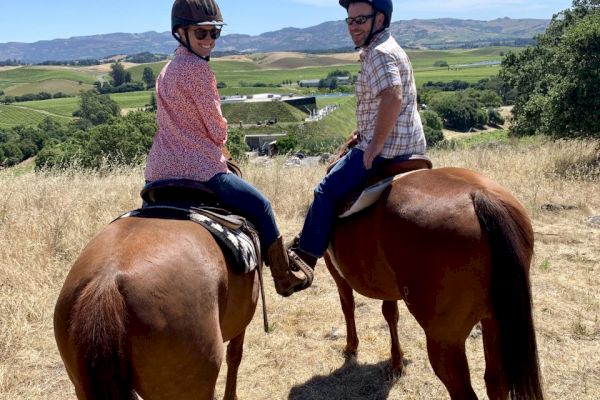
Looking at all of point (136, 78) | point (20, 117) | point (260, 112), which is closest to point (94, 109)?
point (20, 117)

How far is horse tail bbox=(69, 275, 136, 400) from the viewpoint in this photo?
7.23 ft

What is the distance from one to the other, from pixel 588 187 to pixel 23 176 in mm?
10850

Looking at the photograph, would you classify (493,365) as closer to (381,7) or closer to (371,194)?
(371,194)

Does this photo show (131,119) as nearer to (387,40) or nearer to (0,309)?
(0,309)

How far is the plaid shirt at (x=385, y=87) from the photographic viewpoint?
3.60 meters

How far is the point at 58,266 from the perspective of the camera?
663cm

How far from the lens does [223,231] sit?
3.10 metres

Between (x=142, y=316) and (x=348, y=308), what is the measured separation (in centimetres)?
303

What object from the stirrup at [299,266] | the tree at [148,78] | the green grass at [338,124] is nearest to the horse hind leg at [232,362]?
the stirrup at [299,266]

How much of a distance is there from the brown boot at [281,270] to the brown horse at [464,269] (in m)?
0.78

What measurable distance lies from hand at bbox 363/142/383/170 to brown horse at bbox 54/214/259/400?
148cm

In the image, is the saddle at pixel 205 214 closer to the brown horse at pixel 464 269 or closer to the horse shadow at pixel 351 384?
the brown horse at pixel 464 269

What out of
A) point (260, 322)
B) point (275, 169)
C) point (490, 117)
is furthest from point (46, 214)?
point (490, 117)

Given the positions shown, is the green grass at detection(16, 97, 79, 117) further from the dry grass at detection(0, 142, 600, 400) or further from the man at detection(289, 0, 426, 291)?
the man at detection(289, 0, 426, 291)
